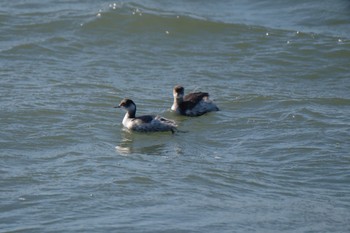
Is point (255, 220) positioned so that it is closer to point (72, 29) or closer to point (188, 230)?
point (188, 230)

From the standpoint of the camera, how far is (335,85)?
18.1 metres

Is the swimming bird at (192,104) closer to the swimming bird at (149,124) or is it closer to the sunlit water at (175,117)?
the sunlit water at (175,117)

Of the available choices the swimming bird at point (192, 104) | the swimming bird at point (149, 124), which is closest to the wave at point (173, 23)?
the swimming bird at point (192, 104)

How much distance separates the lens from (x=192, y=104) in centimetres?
1605

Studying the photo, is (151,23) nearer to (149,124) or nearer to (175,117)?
(175,117)

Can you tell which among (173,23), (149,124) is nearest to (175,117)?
(149,124)

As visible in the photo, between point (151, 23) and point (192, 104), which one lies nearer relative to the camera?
point (192, 104)

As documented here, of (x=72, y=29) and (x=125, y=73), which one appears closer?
(x=125, y=73)

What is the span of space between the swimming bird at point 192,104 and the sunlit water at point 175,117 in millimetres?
157

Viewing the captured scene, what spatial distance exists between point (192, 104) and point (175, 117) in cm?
35

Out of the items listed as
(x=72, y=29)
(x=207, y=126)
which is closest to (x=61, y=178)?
(x=207, y=126)

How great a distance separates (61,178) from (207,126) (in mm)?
3849

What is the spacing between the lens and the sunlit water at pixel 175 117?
10992 millimetres

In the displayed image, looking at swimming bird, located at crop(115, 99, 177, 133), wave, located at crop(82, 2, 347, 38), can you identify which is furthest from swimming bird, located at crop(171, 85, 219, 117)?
wave, located at crop(82, 2, 347, 38)
